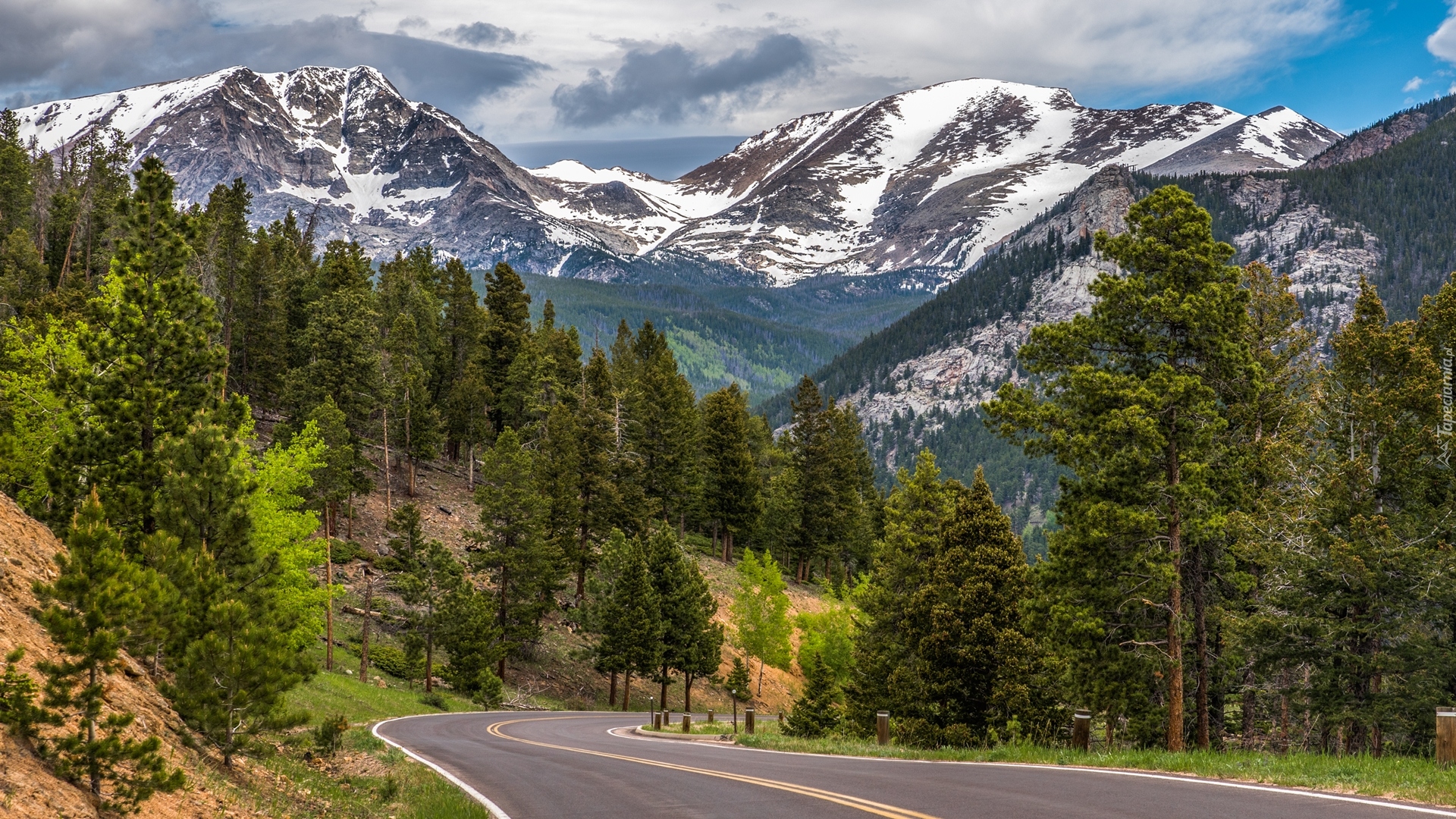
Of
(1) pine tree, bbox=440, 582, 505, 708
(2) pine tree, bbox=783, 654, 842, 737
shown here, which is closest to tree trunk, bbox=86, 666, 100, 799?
(2) pine tree, bbox=783, 654, 842, 737

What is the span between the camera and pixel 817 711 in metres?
38.4

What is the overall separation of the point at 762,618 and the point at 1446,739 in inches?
2111

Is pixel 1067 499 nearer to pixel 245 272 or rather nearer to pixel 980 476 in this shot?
pixel 980 476

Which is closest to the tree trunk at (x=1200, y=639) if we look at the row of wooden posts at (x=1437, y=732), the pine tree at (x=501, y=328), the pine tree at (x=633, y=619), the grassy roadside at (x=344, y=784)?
the row of wooden posts at (x=1437, y=732)

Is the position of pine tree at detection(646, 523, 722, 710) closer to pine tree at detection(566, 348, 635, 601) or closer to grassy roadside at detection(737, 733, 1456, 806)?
pine tree at detection(566, 348, 635, 601)

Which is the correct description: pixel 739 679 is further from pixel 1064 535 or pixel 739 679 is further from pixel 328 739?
pixel 328 739

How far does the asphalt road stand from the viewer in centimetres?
929

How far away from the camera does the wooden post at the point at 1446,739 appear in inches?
429

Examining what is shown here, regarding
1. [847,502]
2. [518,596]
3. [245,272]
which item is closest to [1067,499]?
[518,596]

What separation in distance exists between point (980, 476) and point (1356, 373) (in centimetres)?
1072

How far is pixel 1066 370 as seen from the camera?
73.4 ft

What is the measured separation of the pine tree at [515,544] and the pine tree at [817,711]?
59.3ft

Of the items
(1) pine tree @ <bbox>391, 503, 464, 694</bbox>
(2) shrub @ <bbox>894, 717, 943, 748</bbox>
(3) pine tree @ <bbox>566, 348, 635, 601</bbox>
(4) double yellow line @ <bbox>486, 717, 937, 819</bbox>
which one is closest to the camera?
(4) double yellow line @ <bbox>486, 717, 937, 819</bbox>

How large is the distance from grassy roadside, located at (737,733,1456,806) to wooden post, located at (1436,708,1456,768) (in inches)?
7.1
